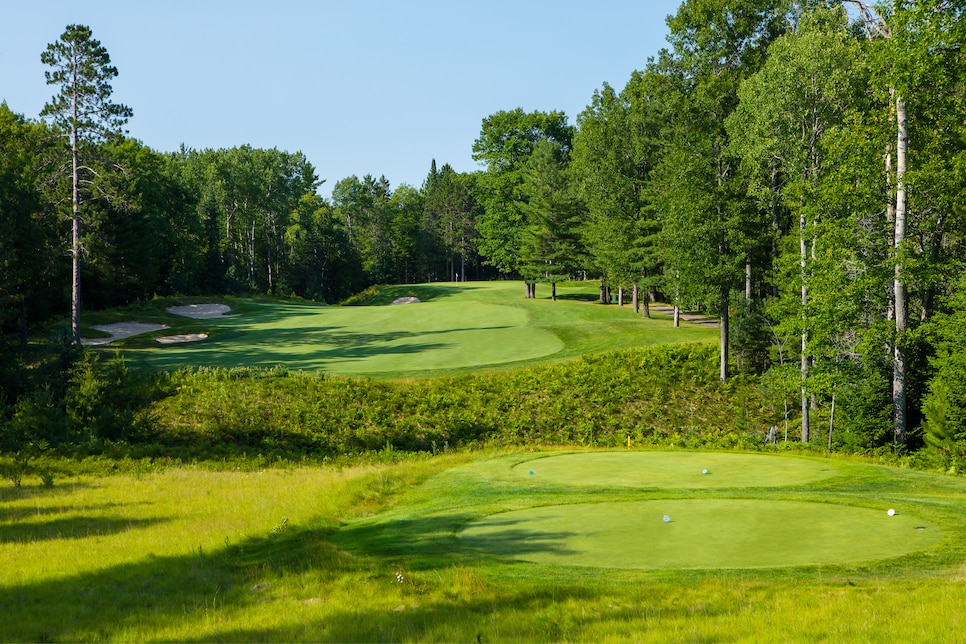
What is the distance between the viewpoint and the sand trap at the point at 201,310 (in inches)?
2116

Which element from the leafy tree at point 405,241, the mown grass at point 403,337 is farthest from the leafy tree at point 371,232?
the mown grass at point 403,337

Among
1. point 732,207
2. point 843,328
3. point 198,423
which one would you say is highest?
point 732,207

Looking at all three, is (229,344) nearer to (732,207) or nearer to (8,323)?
(8,323)

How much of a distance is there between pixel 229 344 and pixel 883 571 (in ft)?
126

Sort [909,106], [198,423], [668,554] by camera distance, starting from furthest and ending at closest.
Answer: [198,423] → [909,106] → [668,554]

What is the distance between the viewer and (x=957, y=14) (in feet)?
68.2

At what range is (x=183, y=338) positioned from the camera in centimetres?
4381

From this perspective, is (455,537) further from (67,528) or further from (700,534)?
(67,528)

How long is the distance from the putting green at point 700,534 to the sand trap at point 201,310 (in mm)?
46517

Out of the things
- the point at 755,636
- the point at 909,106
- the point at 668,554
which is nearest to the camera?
the point at 755,636

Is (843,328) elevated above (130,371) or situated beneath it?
elevated above

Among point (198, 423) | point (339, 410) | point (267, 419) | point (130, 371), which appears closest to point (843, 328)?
point (339, 410)

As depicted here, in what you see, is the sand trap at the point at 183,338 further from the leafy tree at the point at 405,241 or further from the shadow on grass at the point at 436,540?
the leafy tree at the point at 405,241

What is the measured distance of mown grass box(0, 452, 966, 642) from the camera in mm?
7180
